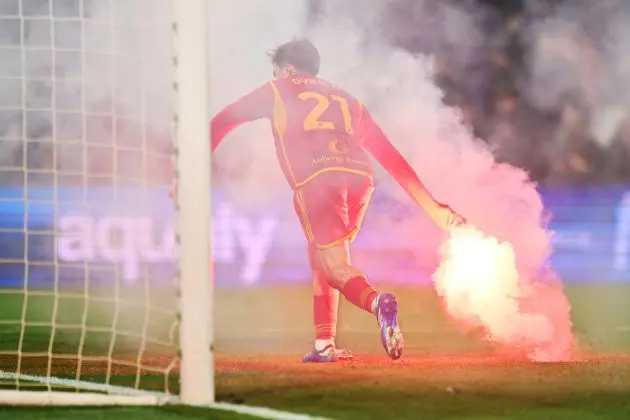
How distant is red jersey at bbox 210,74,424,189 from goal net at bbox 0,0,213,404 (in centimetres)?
33

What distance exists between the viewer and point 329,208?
301cm

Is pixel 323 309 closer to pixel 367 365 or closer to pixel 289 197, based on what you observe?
pixel 367 365

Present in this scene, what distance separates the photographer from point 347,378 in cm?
273

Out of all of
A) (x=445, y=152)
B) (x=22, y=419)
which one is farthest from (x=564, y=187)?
(x=22, y=419)

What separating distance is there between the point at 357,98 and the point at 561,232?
1000mm

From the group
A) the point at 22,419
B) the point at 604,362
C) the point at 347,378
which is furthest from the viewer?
the point at 604,362

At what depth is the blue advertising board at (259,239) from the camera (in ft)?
9.96

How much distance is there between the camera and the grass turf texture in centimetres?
233

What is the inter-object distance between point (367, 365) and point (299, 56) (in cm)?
124

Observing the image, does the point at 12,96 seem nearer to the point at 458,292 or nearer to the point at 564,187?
the point at 458,292

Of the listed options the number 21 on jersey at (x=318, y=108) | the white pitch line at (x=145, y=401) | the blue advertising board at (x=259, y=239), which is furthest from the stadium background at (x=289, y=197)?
the white pitch line at (x=145, y=401)

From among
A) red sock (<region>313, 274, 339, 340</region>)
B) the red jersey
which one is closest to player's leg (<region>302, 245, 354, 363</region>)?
red sock (<region>313, 274, 339, 340</region>)

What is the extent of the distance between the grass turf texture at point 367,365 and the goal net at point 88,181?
0.08ft

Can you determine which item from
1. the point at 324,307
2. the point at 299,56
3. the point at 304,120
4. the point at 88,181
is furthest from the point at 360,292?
the point at 88,181
